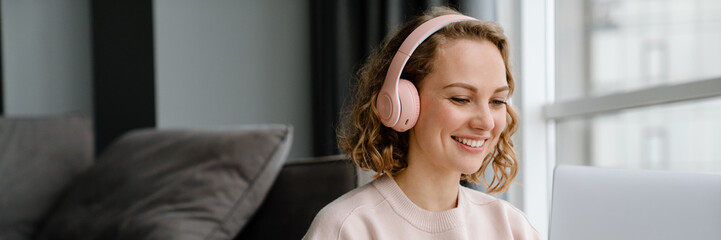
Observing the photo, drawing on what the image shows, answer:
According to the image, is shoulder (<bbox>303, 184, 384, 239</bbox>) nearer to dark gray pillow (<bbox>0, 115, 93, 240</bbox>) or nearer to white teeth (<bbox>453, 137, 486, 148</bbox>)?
white teeth (<bbox>453, 137, 486, 148</bbox>)

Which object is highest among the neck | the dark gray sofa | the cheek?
the cheek

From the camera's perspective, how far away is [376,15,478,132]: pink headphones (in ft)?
2.95

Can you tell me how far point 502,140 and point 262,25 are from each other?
1911mm

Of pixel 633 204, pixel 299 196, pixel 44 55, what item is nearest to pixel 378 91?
pixel 633 204

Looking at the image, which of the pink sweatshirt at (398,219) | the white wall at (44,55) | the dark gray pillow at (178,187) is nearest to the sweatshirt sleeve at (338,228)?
the pink sweatshirt at (398,219)

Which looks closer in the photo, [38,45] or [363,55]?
[363,55]

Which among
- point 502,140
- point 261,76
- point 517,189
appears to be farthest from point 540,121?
point 261,76

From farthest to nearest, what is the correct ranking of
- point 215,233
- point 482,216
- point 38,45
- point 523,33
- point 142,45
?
point 38,45 → point 142,45 → point 523,33 → point 215,233 → point 482,216

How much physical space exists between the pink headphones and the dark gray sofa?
49cm

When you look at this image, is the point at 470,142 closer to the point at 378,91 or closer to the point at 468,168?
the point at 468,168

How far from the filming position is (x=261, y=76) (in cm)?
282

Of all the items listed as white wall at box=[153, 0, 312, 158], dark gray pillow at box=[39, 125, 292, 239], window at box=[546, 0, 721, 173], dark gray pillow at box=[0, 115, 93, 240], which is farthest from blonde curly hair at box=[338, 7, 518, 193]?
white wall at box=[153, 0, 312, 158]

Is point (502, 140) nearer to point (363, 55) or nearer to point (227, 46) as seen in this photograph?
point (363, 55)

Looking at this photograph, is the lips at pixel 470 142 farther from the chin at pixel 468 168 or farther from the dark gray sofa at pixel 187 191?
the dark gray sofa at pixel 187 191
